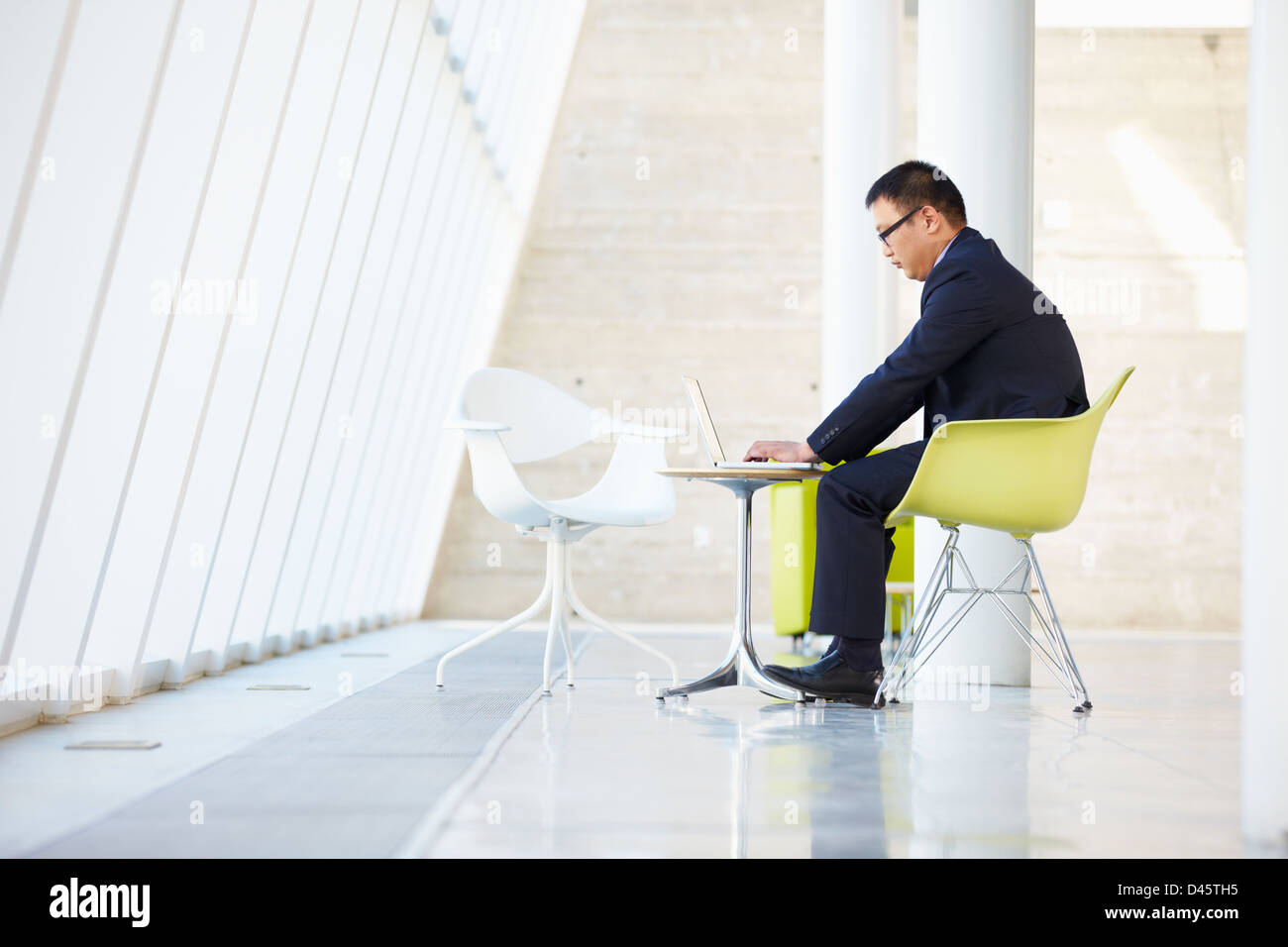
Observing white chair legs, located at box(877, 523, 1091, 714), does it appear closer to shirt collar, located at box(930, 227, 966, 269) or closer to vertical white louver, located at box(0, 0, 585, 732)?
shirt collar, located at box(930, 227, 966, 269)

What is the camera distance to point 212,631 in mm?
4562

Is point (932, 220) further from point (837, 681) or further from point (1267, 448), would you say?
point (1267, 448)

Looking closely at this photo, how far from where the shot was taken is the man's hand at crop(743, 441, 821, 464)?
3.22 metres

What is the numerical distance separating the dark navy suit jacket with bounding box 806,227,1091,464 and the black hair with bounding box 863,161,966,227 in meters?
0.15

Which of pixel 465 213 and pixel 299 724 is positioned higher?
pixel 465 213

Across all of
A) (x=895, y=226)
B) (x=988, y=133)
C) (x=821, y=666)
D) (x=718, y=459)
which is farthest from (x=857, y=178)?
(x=821, y=666)

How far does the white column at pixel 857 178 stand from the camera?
6.80 meters

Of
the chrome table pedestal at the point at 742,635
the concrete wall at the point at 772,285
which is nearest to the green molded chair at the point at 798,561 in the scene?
the chrome table pedestal at the point at 742,635

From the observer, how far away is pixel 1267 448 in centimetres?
176

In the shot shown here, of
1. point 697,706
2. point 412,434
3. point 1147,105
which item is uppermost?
point 1147,105
